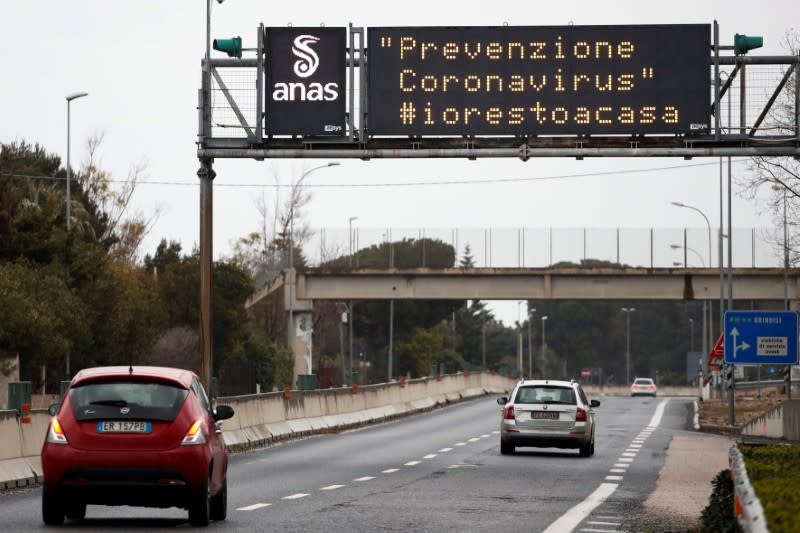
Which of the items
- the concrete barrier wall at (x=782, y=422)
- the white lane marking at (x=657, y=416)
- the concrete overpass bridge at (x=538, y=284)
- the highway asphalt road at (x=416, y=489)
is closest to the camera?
the highway asphalt road at (x=416, y=489)

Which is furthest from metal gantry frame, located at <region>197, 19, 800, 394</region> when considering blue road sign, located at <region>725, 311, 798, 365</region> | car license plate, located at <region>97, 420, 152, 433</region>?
car license plate, located at <region>97, 420, 152, 433</region>

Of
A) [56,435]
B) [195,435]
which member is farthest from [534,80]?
[56,435]

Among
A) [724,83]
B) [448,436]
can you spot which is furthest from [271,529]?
[448,436]

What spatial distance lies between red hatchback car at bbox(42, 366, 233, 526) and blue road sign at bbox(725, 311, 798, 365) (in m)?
19.7

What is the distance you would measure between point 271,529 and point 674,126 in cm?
1495

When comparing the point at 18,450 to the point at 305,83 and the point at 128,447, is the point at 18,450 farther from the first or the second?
the point at 305,83

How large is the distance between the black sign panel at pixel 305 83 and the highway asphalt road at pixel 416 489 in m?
5.77

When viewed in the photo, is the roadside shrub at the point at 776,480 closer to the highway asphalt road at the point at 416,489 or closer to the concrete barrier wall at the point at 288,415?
the highway asphalt road at the point at 416,489

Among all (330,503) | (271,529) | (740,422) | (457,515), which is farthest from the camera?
(740,422)

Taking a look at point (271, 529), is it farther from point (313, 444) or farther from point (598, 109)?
point (313, 444)

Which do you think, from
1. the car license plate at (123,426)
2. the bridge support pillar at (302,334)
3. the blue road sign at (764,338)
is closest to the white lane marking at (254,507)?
the car license plate at (123,426)

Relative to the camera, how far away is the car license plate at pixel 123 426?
1476 centimetres

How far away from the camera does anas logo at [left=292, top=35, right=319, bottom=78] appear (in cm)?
2841

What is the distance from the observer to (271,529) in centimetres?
1480
